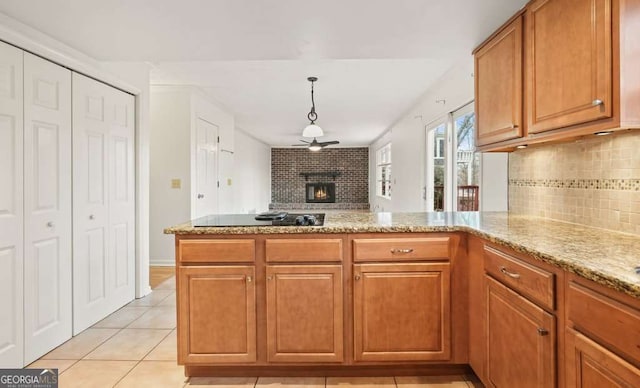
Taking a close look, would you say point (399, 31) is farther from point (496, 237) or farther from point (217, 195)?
point (217, 195)

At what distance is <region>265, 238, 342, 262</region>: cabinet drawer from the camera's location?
6.91ft

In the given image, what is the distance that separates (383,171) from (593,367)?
30.9 feet

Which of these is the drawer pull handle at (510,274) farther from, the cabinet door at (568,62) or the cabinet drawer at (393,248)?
the cabinet door at (568,62)

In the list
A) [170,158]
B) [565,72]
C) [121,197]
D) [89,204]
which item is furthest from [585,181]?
[170,158]

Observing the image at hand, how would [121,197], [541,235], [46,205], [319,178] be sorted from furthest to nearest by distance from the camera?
[319,178]
[121,197]
[46,205]
[541,235]

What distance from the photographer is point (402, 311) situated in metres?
2.12

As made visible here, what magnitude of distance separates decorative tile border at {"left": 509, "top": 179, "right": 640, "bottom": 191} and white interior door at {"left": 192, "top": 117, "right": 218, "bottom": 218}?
4.03m

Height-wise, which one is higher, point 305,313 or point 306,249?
point 306,249

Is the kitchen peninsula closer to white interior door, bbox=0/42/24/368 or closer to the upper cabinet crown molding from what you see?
the upper cabinet crown molding

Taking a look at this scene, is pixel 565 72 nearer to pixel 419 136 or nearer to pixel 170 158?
pixel 419 136

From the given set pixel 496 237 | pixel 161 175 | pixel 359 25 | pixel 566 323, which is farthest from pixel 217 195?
pixel 566 323

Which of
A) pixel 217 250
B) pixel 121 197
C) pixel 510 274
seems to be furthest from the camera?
pixel 121 197

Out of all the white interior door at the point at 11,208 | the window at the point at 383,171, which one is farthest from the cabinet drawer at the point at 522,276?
the window at the point at 383,171

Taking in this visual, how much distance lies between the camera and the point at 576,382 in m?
1.21
